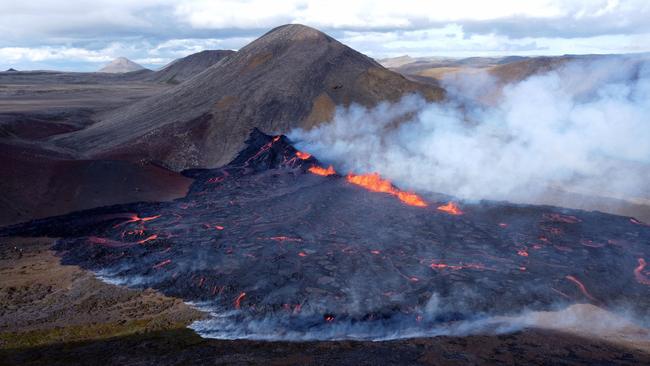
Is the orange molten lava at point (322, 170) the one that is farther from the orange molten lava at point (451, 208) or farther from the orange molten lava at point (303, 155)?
the orange molten lava at point (451, 208)

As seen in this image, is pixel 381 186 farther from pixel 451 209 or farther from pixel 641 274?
pixel 641 274

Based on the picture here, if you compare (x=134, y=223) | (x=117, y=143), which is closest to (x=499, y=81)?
(x=117, y=143)

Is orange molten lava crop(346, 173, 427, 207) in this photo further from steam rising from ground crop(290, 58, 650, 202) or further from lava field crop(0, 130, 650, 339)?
steam rising from ground crop(290, 58, 650, 202)

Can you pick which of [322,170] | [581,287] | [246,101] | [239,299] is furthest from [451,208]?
[246,101]

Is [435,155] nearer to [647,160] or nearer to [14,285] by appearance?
[647,160]

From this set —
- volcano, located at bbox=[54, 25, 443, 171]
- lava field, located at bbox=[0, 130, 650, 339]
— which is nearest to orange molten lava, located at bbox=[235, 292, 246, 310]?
lava field, located at bbox=[0, 130, 650, 339]

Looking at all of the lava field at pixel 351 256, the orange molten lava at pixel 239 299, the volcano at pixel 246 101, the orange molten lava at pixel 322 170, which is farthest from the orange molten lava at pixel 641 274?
the volcano at pixel 246 101
